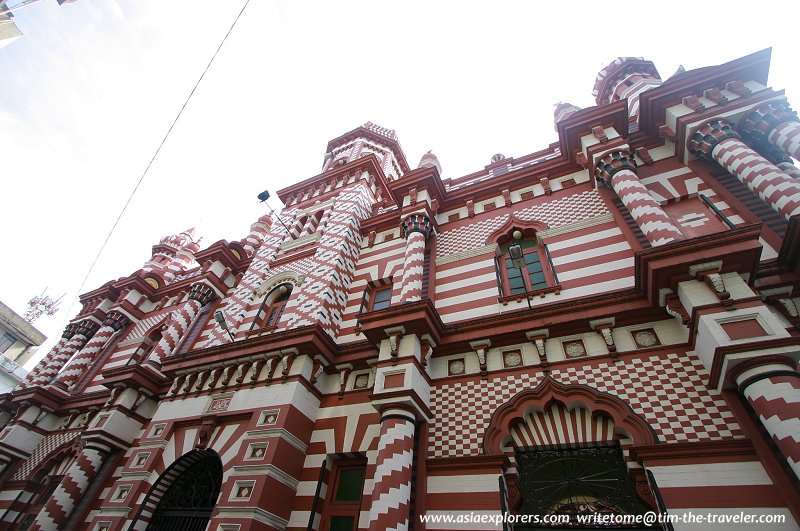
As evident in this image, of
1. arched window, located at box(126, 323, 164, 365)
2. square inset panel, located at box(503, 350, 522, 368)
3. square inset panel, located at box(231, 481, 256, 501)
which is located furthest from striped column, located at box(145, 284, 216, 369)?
square inset panel, located at box(503, 350, 522, 368)

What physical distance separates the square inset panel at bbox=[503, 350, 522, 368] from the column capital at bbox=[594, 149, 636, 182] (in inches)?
222

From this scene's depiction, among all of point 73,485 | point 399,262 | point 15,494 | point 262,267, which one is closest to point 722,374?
point 399,262

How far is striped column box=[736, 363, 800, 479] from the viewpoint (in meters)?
4.98

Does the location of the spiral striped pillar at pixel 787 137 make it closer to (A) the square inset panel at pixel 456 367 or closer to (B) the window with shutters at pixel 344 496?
(A) the square inset panel at pixel 456 367

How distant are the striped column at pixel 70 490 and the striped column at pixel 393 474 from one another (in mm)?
9785

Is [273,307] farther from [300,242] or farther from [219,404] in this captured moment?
[219,404]

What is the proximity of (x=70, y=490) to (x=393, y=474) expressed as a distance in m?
10.5

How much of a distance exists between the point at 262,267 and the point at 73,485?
8.55 m

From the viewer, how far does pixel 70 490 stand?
1104 cm

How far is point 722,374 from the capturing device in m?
6.11

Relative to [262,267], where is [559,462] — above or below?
below

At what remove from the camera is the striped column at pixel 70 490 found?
1041 cm

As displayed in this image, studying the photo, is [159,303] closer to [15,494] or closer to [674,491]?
[15,494]

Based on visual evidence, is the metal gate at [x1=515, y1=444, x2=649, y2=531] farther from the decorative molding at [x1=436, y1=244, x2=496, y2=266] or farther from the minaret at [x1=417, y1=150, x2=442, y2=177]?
the minaret at [x1=417, y1=150, x2=442, y2=177]
